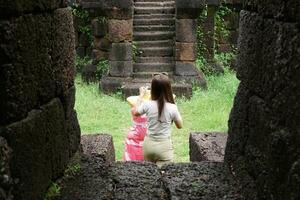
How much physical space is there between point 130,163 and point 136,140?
190cm

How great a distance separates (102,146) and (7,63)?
2.78m

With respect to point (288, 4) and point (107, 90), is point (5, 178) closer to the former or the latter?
point (288, 4)

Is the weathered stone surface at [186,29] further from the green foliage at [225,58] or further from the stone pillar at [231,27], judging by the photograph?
the stone pillar at [231,27]

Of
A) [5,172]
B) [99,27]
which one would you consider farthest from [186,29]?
[5,172]

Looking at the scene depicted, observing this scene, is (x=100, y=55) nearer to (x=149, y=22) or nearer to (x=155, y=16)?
(x=149, y=22)

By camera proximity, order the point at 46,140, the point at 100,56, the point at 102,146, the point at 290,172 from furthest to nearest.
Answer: the point at 100,56 < the point at 102,146 < the point at 46,140 < the point at 290,172

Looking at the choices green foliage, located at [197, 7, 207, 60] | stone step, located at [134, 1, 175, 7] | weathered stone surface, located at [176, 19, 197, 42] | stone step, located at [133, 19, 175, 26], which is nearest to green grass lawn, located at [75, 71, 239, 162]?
weathered stone surface, located at [176, 19, 197, 42]

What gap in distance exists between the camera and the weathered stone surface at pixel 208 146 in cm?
516

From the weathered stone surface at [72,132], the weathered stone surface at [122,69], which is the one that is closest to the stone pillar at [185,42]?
the weathered stone surface at [122,69]

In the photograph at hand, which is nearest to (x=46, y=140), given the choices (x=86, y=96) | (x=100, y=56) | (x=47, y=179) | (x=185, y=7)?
(x=47, y=179)

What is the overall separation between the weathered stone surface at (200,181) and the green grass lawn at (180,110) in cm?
302

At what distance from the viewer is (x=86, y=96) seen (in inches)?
438

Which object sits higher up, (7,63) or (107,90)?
(7,63)

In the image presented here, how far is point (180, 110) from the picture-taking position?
396 inches
